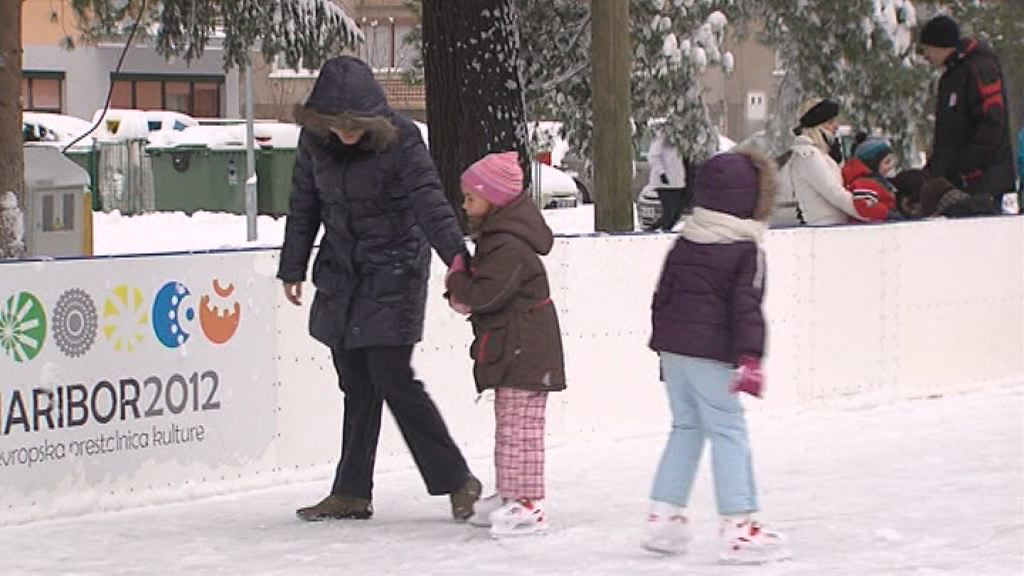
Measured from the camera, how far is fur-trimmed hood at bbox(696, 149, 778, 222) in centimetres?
651

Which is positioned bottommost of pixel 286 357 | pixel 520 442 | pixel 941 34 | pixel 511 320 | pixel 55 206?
pixel 520 442

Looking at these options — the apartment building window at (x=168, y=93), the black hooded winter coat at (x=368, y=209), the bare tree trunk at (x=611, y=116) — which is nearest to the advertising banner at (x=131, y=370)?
the black hooded winter coat at (x=368, y=209)

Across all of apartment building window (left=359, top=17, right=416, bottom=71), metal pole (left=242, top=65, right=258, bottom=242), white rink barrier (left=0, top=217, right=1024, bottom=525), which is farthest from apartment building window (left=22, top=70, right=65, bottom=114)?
white rink barrier (left=0, top=217, right=1024, bottom=525)

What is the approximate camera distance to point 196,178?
3341cm

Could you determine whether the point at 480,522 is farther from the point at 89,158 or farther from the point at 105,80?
the point at 105,80

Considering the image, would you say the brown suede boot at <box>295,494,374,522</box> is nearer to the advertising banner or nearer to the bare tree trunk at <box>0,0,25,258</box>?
the advertising banner

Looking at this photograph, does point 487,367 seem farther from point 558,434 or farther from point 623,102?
point 623,102

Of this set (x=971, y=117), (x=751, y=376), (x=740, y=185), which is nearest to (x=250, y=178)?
(x=971, y=117)

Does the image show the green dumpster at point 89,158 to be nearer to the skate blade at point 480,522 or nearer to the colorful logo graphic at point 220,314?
the colorful logo graphic at point 220,314

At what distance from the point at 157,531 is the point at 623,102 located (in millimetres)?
4975

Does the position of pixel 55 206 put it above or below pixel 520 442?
above

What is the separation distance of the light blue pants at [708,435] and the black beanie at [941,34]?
547cm

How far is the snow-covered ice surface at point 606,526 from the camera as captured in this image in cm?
658

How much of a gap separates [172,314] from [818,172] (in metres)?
4.33
